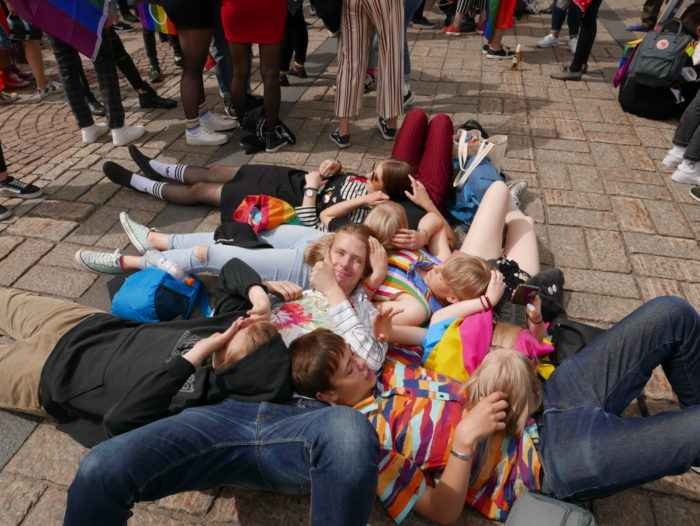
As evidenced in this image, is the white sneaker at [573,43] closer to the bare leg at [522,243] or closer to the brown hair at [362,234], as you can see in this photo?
the bare leg at [522,243]

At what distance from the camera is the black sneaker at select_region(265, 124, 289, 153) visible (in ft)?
14.5

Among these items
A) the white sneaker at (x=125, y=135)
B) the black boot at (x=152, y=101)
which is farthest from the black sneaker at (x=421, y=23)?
the white sneaker at (x=125, y=135)

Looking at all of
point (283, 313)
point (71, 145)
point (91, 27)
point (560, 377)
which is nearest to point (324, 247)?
point (283, 313)

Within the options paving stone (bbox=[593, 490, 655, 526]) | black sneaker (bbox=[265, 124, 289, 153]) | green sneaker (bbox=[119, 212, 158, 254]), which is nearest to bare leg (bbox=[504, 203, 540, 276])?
paving stone (bbox=[593, 490, 655, 526])

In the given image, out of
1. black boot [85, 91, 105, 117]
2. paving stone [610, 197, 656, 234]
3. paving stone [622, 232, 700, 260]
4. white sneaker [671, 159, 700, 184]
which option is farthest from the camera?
black boot [85, 91, 105, 117]

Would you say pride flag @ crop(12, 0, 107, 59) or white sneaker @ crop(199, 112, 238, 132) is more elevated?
pride flag @ crop(12, 0, 107, 59)

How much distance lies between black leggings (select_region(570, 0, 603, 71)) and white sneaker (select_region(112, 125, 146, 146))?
202 inches

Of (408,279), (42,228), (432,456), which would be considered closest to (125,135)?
(42,228)

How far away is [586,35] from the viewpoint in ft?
18.8

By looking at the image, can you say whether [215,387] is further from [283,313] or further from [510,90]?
[510,90]

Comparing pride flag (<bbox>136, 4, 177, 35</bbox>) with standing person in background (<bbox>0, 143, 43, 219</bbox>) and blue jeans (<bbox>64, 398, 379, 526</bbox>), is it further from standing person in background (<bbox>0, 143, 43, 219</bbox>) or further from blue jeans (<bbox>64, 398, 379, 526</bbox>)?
blue jeans (<bbox>64, 398, 379, 526</bbox>)

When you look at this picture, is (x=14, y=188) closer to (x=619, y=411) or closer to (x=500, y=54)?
(x=619, y=411)

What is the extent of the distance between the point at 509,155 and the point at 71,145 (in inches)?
166

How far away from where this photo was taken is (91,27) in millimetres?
3869
